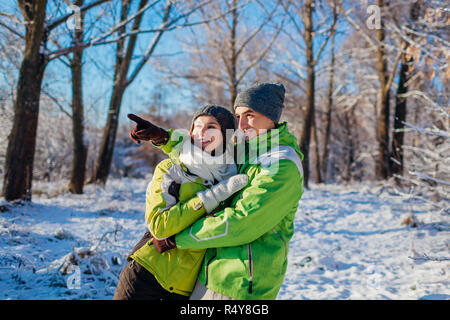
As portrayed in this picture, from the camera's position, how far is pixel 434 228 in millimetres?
5789

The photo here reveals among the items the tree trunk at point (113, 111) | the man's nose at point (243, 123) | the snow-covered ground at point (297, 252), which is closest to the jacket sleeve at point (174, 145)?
the man's nose at point (243, 123)

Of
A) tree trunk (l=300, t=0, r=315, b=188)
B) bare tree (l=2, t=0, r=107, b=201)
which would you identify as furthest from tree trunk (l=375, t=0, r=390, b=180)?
bare tree (l=2, t=0, r=107, b=201)

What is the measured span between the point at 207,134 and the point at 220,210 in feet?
1.38

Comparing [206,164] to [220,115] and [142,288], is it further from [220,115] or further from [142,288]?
[142,288]

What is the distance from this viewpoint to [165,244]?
1477 millimetres

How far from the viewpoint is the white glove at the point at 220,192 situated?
145 centimetres

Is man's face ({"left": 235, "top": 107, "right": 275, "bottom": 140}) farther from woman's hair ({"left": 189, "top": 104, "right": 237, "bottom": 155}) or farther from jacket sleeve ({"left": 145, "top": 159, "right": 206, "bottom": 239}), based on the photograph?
jacket sleeve ({"left": 145, "top": 159, "right": 206, "bottom": 239})

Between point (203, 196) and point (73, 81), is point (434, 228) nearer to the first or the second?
point (203, 196)

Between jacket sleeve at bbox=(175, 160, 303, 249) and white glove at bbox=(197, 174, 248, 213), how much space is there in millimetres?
43

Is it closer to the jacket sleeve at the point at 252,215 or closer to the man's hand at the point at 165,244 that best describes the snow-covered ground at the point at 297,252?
the jacket sleeve at the point at 252,215

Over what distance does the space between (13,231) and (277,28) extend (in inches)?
420

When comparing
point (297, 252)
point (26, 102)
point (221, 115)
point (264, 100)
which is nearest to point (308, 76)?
point (297, 252)
